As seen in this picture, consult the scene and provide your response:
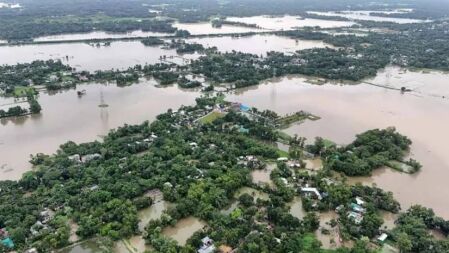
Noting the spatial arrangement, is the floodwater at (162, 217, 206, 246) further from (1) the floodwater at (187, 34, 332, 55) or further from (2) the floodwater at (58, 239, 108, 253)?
(1) the floodwater at (187, 34, 332, 55)

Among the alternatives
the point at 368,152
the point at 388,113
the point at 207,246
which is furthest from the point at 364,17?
the point at 207,246

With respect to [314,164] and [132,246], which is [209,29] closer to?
[314,164]

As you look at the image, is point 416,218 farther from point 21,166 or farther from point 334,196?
point 21,166

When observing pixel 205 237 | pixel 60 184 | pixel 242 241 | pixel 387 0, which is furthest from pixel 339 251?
pixel 387 0

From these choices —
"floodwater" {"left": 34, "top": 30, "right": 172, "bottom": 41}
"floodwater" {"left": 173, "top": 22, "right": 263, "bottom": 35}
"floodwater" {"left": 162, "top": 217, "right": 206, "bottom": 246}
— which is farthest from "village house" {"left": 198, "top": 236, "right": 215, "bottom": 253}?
"floodwater" {"left": 173, "top": 22, "right": 263, "bottom": 35}

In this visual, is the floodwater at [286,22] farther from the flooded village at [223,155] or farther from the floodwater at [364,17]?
the flooded village at [223,155]

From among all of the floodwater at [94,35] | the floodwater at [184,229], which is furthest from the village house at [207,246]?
the floodwater at [94,35]
